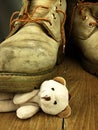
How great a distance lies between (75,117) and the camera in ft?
1.68

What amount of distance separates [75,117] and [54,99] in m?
0.06

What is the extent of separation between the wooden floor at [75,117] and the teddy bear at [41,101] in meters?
0.01

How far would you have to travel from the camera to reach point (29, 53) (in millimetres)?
523

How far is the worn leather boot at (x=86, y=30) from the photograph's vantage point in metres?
0.70

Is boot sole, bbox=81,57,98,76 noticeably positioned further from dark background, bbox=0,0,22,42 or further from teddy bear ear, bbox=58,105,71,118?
dark background, bbox=0,0,22,42

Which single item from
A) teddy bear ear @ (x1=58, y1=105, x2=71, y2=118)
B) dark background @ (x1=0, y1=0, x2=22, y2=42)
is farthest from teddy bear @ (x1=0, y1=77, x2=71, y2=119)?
dark background @ (x1=0, y1=0, x2=22, y2=42)

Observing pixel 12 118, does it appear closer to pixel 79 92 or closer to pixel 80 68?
pixel 79 92

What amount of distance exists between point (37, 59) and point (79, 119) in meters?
0.14

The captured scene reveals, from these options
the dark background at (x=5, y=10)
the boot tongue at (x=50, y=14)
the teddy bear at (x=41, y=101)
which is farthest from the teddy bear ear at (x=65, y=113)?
the dark background at (x=5, y=10)

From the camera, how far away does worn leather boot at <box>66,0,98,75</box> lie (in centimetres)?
70

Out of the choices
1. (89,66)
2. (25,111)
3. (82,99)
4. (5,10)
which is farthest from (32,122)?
(5,10)

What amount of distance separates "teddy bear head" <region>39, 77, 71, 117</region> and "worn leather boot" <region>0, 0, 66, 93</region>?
0.08ft

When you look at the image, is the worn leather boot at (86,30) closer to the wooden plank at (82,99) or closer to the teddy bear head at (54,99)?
the wooden plank at (82,99)

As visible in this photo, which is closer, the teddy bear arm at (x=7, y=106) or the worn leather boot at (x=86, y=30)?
the teddy bear arm at (x=7, y=106)
